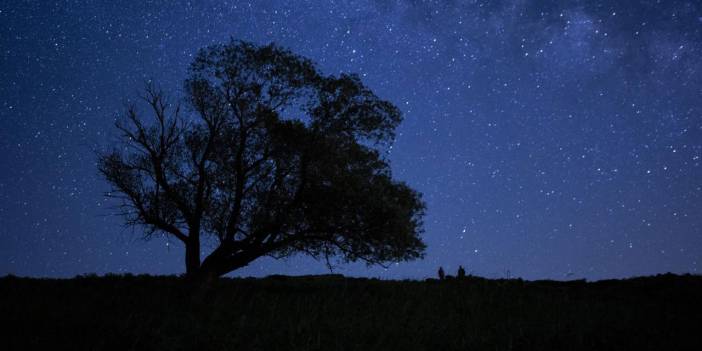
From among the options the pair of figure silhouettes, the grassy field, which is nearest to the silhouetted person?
the pair of figure silhouettes

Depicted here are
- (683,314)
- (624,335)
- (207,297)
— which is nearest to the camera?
(624,335)

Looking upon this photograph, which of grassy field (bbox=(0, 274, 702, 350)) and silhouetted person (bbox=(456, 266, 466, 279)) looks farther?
silhouetted person (bbox=(456, 266, 466, 279))

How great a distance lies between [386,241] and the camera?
19359mm

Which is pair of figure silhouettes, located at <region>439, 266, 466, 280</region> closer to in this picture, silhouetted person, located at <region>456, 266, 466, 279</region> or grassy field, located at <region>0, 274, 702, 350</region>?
silhouetted person, located at <region>456, 266, 466, 279</region>

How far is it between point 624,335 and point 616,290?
1331 cm

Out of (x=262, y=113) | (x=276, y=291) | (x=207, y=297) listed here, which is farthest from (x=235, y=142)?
(x=207, y=297)

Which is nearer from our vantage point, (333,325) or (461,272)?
(333,325)

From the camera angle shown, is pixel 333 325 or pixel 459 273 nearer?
pixel 333 325

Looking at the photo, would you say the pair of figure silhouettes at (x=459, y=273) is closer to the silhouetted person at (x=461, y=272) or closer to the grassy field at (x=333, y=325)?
the silhouetted person at (x=461, y=272)

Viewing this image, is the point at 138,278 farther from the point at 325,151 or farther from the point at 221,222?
the point at 325,151

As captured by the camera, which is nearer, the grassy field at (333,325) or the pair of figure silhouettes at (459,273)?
the grassy field at (333,325)

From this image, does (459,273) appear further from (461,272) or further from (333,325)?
(333,325)

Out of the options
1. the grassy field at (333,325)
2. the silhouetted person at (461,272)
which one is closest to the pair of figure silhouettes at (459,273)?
the silhouetted person at (461,272)

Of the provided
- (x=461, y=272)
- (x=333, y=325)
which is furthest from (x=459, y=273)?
(x=333, y=325)
